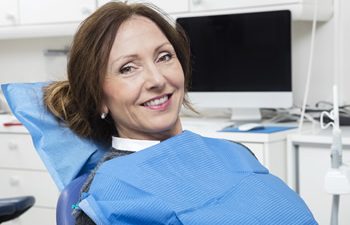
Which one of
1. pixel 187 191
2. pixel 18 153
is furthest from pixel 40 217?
pixel 187 191

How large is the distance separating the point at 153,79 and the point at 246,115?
3.86 feet

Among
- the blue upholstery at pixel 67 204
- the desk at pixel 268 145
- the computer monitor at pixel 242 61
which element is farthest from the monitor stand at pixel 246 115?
the blue upholstery at pixel 67 204

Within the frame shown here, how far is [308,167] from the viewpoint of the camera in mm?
2008

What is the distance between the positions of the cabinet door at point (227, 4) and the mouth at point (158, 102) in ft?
3.63

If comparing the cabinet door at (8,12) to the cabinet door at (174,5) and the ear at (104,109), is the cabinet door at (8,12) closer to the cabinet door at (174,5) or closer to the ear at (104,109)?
the cabinet door at (174,5)

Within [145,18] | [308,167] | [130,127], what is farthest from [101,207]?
[308,167]

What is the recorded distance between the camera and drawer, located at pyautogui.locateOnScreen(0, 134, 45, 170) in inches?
104

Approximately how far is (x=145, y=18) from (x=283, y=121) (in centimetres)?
123

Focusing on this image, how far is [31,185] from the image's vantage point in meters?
2.70

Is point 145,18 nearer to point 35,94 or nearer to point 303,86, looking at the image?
point 35,94

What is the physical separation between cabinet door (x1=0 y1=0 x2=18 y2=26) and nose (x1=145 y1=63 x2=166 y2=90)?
1.86m

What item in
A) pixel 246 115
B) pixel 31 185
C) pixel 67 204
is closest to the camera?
pixel 67 204

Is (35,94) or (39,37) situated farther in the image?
(39,37)

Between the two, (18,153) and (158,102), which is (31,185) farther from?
(158,102)
